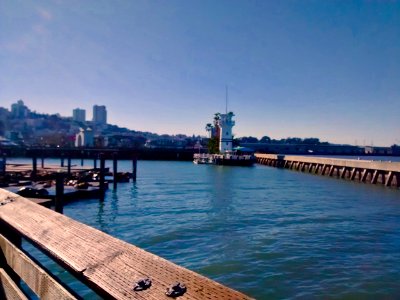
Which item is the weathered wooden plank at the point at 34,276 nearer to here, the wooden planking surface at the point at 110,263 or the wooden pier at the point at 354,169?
the wooden planking surface at the point at 110,263

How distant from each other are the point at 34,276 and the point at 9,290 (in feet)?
1.65

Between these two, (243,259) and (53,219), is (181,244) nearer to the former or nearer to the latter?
(243,259)

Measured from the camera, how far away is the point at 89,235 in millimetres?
2828

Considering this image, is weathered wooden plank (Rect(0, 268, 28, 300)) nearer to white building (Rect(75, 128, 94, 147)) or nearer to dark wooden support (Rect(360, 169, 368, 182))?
dark wooden support (Rect(360, 169, 368, 182))

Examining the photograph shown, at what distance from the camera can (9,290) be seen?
10.3 feet

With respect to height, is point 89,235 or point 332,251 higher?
point 89,235

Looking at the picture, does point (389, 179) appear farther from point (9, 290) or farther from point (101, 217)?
point (9, 290)

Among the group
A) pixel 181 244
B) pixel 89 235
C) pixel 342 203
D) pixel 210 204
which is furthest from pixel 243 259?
pixel 342 203

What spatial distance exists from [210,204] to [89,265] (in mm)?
23664

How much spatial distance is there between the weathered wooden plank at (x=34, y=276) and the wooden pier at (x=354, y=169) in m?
41.4

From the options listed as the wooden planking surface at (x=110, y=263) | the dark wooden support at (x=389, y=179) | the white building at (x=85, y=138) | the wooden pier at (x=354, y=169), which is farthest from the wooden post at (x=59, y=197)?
the white building at (x=85, y=138)

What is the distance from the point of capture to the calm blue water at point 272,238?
33.6ft

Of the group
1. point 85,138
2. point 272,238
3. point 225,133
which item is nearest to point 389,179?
point 272,238

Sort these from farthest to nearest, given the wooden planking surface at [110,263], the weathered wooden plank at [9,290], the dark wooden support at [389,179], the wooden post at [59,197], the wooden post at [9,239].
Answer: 1. the dark wooden support at [389,179]
2. the wooden post at [59,197]
3. the wooden post at [9,239]
4. the weathered wooden plank at [9,290]
5. the wooden planking surface at [110,263]
